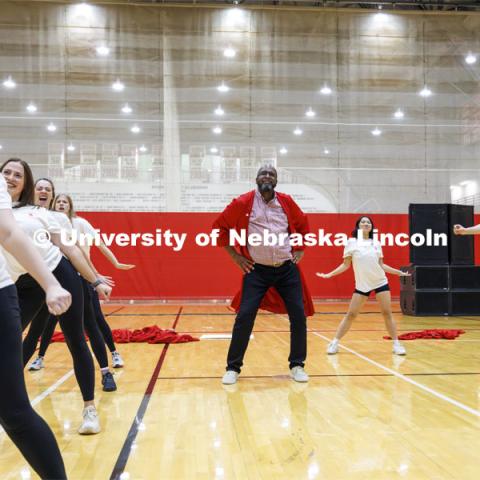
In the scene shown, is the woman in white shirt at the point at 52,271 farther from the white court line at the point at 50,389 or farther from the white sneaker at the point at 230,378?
the white sneaker at the point at 230,378

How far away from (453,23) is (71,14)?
10437mm

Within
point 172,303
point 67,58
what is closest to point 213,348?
point 172,303

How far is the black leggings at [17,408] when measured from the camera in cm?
160

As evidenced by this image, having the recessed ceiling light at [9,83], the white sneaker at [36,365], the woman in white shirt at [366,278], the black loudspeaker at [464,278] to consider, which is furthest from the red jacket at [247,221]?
the recessed ceiling light at [9,83]

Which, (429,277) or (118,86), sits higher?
(118,86)

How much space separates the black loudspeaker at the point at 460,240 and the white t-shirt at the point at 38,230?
950cm

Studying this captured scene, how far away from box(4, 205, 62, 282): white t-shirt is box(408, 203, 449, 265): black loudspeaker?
8.98 m

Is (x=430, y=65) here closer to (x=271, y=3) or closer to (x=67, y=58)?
(x=271, y=3)

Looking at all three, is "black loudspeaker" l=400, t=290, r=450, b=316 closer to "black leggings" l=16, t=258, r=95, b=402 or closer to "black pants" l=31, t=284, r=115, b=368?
"black pants" l=31, t=284, r=115, b=368

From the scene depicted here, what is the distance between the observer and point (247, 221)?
4672 millimetres

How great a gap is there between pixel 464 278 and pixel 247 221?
301 inches

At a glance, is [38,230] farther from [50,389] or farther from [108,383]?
[50,389]
